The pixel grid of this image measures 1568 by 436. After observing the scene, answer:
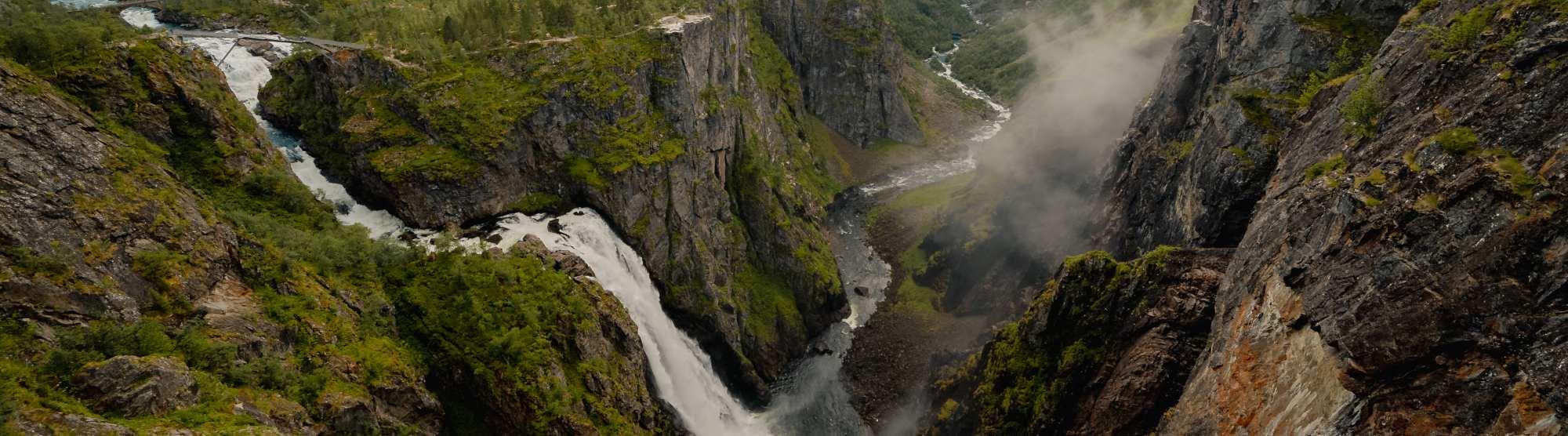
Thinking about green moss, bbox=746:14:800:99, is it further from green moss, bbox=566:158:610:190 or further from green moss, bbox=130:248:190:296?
green moss, bbox=130:248:190:296

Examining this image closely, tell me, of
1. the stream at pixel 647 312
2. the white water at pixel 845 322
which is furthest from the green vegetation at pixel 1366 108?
the stream at pixel 647 312

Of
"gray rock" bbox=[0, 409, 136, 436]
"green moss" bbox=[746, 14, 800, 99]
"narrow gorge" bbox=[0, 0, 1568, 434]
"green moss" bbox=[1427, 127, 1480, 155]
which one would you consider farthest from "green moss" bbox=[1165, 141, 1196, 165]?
"green moss" bbox=[746, 14, 800, 99]

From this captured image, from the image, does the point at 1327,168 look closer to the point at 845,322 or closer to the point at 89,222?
the point at 845,322

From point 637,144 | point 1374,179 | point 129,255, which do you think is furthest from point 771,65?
point 1374,179

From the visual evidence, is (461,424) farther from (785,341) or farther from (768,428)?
(785,341)

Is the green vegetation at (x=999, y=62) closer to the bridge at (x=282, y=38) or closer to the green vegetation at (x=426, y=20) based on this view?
the green vegetation at (x=426, y=20)
